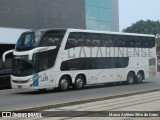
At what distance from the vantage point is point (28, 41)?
75.0 ft

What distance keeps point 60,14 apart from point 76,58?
20.3 meters

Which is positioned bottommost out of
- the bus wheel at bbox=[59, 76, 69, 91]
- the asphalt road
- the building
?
the asphalt road

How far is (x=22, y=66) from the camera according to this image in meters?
22.5

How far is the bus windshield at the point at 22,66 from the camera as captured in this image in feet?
72.9

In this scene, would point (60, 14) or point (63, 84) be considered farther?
point (60, 14)

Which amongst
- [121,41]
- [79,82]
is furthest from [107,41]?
[79,82]

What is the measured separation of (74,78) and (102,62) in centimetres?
293

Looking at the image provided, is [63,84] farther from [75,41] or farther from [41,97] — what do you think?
[41,97]

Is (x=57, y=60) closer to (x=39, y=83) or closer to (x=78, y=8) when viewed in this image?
(x=39, y=83)

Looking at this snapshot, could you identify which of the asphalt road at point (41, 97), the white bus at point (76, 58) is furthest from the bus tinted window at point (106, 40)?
the asphalt road at point (41, 97)

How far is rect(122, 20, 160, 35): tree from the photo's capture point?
362ft

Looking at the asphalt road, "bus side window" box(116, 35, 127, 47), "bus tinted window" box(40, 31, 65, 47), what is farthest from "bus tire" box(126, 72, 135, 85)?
"bus tinted window" box(40, 31, 65, 47)

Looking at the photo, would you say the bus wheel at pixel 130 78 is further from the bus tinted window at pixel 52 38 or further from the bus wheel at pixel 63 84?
the bus tinted window at pixel 52 38

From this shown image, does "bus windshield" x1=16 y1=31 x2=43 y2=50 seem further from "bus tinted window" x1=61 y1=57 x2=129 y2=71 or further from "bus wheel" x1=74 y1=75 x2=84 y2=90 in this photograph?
"bus wheel" x1=74 y1=75 x2=84 y2=90
